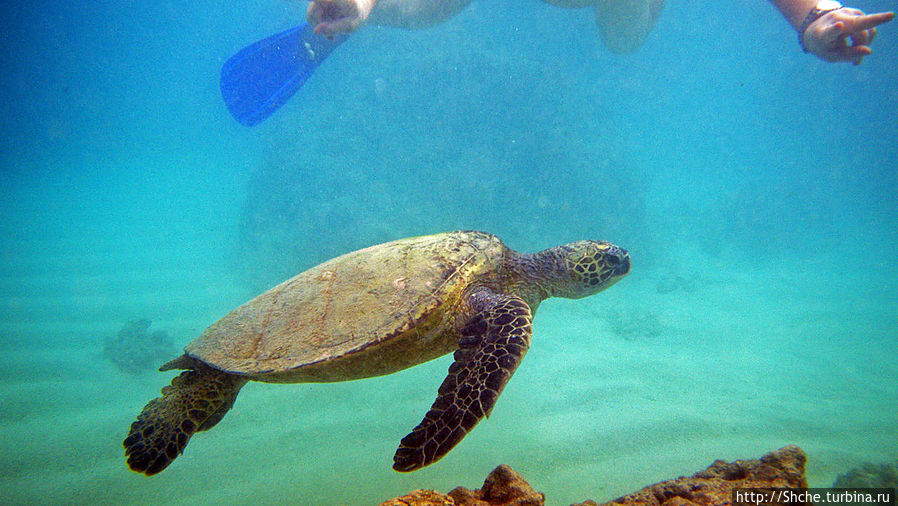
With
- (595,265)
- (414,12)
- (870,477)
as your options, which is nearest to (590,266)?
(595,265)

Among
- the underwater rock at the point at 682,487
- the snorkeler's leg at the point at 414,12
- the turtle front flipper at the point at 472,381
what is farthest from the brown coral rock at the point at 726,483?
the snorkeler's leg at the point at 414,12

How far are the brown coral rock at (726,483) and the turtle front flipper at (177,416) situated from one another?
130 inches

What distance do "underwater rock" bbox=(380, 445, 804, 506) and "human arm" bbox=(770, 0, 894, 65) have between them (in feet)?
11.8

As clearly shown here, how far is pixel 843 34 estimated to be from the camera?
300cm

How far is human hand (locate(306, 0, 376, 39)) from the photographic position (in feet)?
13.5

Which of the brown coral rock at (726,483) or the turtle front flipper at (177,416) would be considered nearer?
the brown coral rock at (726,483)

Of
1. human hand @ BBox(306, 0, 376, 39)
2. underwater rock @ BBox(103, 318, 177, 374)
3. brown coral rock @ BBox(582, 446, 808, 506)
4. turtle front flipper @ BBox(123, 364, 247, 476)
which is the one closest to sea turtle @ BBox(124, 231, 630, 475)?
turtle front flipper @ BBox(123, 364, 247, 476)

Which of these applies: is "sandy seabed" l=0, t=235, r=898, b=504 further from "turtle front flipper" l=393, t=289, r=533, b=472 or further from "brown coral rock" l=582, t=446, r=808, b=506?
"turtle front flipper" l=393, t=289, r=533, b=472

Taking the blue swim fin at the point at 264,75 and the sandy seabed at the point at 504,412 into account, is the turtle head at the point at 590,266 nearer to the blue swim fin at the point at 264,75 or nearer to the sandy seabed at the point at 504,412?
the sandy seabed at the point at 504,412

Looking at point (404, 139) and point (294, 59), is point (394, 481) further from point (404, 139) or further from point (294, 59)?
point (404, 139)

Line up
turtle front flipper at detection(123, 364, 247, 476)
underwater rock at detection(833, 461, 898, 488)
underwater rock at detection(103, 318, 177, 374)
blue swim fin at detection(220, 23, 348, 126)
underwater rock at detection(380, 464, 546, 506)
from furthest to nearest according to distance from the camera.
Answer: underwater rock at detection(103, 318, 177, 374)
blue swim fin at detection(220, 23, 348, 126)
underwater rock at detection(833, 461, 898, 488)
turtle front flipper at detection(123, 364, 247, 476)
underwater rock at detection(380, 464, 546, 506)

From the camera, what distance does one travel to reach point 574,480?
158 inches

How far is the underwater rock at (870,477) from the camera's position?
3.87m

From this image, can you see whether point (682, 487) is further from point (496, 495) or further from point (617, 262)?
point (617, 262)
